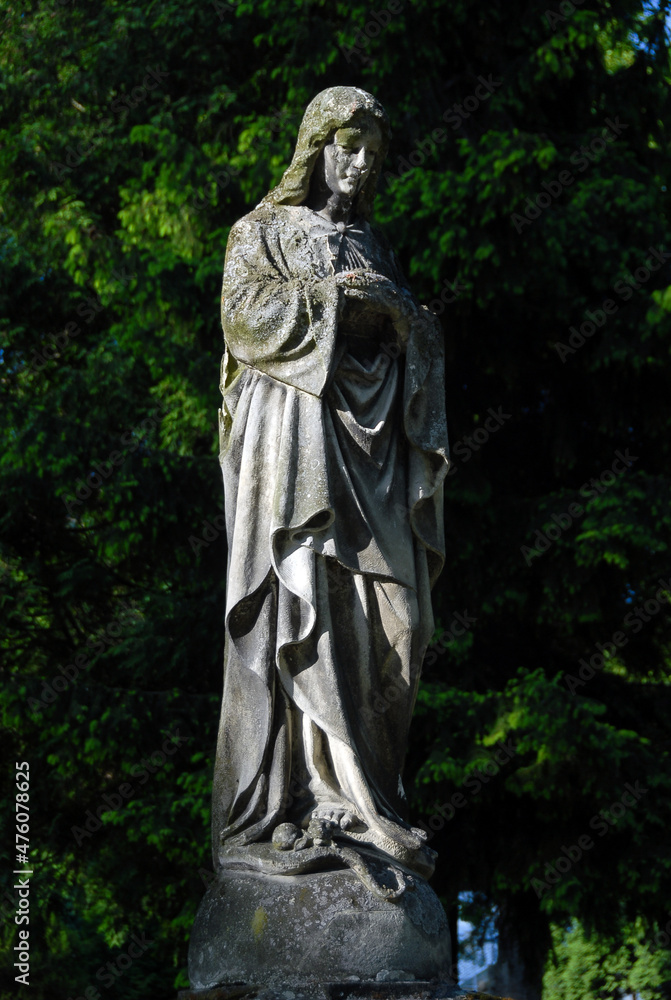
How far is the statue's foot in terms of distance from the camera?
15.1 ft

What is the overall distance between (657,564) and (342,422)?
644 cm

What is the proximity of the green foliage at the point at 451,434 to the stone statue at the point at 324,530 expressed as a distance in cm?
518

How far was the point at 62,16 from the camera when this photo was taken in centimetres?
1355

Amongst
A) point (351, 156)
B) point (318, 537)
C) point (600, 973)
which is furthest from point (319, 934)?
point (600, 973)

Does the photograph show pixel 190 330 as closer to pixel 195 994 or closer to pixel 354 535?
pixel 354 535

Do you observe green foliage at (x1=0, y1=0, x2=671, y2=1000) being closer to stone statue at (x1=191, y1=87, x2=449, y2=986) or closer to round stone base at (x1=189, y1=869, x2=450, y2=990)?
stone statue at (x1=191, y1=87, x2=449, y2=986)

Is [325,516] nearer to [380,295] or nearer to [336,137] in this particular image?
[380,295]

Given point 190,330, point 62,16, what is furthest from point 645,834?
point 62,16

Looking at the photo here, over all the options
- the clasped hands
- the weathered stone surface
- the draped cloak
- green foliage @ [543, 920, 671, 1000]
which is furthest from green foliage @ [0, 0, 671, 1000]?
the weathered stone surface

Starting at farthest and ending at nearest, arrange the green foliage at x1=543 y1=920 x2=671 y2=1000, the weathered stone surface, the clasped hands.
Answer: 1. the green foliage at x1=543 y1=920 x2=671 y2=1000
2. the clasped hands
3. the weathered stone surface

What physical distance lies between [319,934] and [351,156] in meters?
2.92

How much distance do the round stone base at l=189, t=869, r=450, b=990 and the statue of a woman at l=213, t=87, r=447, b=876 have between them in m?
0.15

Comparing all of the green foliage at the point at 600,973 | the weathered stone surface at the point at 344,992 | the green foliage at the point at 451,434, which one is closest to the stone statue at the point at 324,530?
the weathered stone surface at the point at 344,992

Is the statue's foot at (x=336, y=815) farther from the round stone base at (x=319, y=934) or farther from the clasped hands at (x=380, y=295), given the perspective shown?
the clasped hands at (x=380, y=295)
